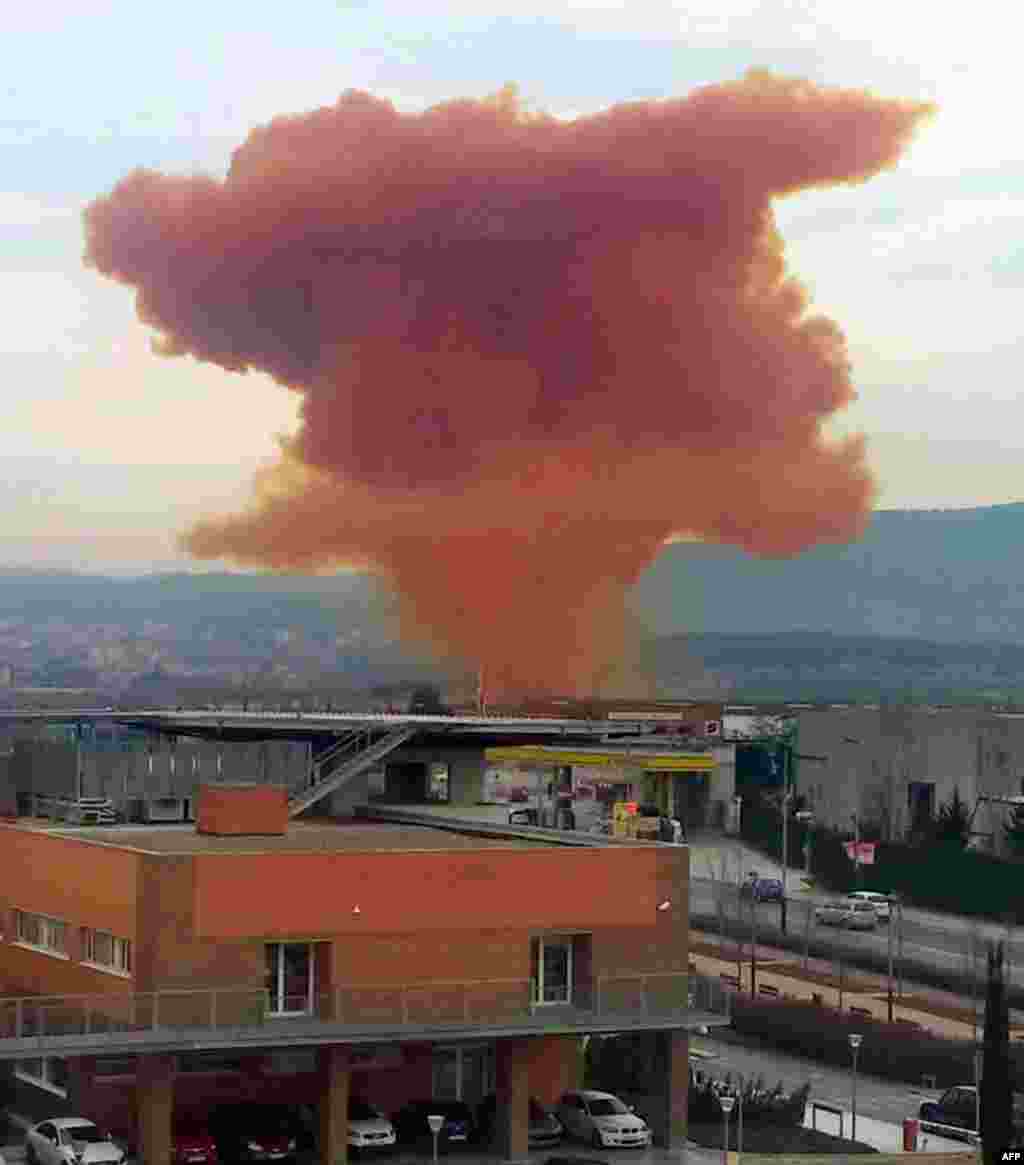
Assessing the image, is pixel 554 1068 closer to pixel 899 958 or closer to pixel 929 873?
pixel 899 958

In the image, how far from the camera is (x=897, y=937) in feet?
228

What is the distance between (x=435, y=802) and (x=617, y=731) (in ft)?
24.8

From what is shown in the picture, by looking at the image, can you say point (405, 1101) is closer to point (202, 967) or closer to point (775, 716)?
point (202, 967)

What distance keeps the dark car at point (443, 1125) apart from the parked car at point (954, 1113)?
32.8 feet

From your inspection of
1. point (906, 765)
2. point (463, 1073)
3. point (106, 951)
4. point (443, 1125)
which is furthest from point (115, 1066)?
point (906, 765)

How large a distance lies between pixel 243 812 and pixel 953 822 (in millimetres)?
44292

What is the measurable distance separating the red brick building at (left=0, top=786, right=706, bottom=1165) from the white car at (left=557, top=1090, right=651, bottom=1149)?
1.95ft

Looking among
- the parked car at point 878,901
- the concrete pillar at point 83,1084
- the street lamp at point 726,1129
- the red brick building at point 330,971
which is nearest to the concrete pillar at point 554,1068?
the red brick building at point 330,971

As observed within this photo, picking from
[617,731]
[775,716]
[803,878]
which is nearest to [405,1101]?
[617,731]

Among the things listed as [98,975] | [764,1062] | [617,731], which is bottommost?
[764,1062]

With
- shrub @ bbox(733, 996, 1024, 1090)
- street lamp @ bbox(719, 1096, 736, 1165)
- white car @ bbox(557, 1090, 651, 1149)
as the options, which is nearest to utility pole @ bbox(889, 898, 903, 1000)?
shrub @ bbox(733, 996, 1024, 1090)

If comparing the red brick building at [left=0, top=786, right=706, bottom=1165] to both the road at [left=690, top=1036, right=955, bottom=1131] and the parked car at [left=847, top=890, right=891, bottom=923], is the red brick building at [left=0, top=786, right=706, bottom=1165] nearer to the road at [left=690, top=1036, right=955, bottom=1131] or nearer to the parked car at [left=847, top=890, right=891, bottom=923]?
the road at [left=690, top=1036, right=955, bottom=1131]

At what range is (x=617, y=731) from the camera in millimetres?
59906

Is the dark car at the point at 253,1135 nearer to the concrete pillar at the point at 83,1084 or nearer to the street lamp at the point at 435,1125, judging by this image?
the concrete pillar at the point at 83,1084
